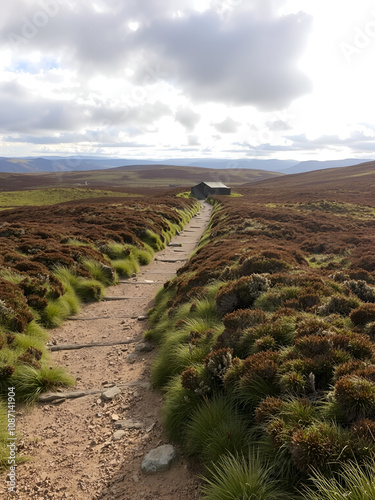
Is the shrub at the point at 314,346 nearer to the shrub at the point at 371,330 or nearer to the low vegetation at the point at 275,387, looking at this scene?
the low vegetation at the point at 275,387

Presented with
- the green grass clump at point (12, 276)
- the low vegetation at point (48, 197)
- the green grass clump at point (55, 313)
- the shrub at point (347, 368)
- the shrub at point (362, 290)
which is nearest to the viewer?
the shrub at point (347, 368)

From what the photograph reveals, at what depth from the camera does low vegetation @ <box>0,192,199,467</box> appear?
6856 millimetres

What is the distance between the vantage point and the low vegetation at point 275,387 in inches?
135

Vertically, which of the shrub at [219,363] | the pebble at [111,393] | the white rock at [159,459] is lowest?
the pebble at [111,393]

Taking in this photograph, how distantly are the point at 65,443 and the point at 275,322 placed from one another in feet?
13.8

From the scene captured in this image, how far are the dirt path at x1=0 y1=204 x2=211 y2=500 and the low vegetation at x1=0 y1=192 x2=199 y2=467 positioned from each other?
563 mm

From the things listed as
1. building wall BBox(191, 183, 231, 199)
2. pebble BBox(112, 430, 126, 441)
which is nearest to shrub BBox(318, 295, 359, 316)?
pebble BBox(112, 430, 126, 441)

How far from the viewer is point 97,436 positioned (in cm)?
554

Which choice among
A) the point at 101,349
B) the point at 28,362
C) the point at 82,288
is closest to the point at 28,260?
the point at 82,288

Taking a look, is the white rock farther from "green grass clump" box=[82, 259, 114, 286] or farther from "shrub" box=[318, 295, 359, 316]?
"green grass clump" box=[82, 259, 114, 286]

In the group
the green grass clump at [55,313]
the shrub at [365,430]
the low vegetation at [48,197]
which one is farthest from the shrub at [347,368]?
the low vegetation at [48,197]

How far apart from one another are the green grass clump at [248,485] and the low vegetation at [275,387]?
1 centimetres

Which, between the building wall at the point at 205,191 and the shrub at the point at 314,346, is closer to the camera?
the shrub at the point at 314,346

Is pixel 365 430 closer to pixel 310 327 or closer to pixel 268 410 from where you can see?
pixel 268 410
